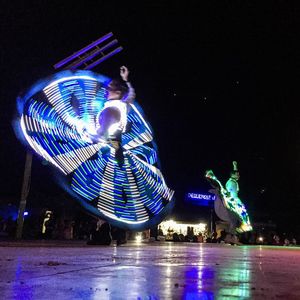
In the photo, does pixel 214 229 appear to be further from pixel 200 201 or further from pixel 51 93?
pixel 51 93

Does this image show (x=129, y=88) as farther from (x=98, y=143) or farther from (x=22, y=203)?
(x=22, y=203)


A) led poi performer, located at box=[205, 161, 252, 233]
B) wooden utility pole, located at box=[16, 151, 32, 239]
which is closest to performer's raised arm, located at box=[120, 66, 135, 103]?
wooden utility pole, located at box=[16, 151, 32, 239]

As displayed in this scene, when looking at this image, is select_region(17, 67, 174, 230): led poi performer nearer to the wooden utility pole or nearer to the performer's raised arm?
the performer's raised arm

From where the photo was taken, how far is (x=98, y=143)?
20906 mm

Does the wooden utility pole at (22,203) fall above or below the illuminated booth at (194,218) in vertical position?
below

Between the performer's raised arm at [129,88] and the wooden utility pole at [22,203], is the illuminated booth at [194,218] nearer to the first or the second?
the performer's raised arm at [129,88]

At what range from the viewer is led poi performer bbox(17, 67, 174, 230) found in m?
17.8

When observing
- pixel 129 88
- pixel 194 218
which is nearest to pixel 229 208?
pixel 194 218

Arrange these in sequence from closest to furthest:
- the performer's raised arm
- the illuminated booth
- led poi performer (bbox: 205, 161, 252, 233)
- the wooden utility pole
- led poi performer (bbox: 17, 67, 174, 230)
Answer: led poi performer (bbox: 17, 67, 174, 230) → the wooden utility pole → the performer's raised arm → led poi performer (bbox: 205, 161, 252, 233) → the illuminated booth

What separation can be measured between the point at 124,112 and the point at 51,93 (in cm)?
512

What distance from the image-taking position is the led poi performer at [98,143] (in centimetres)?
1777

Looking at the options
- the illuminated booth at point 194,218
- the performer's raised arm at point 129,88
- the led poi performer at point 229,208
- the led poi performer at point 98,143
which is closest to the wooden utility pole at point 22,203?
the led poi performer at point 98,143

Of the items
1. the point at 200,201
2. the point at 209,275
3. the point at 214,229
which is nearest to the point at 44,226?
the point at 209,275

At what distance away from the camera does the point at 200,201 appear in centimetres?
6034
